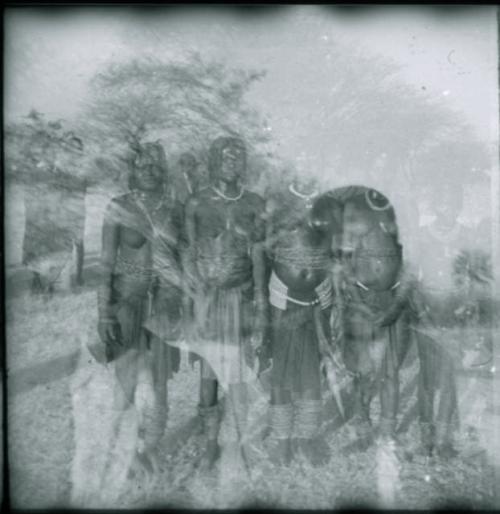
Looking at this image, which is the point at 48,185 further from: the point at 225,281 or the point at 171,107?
the point at 225,281

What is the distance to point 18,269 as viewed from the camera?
2953mm

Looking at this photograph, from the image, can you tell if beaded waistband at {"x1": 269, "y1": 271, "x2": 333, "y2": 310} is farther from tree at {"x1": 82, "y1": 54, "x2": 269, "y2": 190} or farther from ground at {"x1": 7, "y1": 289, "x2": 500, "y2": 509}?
tree at {"x1": 82, "y1": 54, "x2": 269, "y2": 190}

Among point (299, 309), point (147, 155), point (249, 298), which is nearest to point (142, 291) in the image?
point (249, 298)

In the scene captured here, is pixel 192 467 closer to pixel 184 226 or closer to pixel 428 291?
pixel 184 226

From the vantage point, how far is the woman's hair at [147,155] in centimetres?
289

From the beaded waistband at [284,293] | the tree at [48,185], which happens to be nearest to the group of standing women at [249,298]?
the beaded waistband at [284,293]

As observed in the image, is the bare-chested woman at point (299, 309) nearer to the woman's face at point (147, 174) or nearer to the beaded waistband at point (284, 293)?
the beaded waistband at point (284, 293)

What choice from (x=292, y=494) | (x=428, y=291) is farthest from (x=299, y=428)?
(x=428, y=291)

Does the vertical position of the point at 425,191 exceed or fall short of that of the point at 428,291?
it exceeds it

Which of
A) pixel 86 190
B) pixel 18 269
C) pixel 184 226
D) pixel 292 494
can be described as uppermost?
pixel 86 190

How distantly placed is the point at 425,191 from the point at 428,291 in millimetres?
505

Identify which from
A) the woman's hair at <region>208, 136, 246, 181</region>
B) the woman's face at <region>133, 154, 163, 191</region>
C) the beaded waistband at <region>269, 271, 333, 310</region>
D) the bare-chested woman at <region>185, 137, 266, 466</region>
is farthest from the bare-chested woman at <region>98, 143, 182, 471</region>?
the beaded waistband at <region>269, 271, 333, 310</region>

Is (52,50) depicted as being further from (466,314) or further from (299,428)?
(466,314)

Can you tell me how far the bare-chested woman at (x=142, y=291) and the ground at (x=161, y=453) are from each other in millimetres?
71
